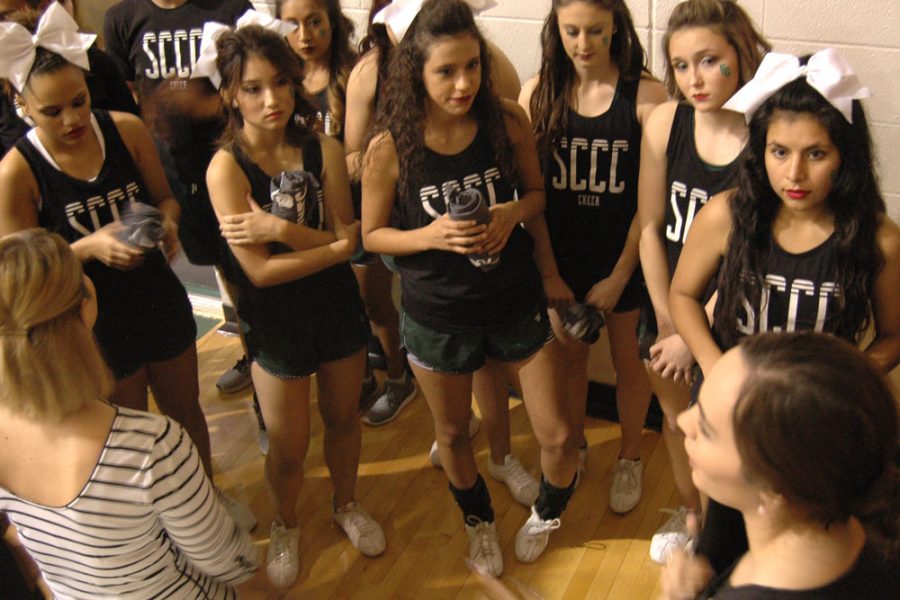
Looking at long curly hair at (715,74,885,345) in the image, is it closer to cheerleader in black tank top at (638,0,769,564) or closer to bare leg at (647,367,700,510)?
cheerleader in black tank top at (638,0,769,564)

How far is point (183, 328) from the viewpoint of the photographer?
2381 millimetres

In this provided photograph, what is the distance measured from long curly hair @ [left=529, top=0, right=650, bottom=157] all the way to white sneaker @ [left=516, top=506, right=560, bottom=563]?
109cm

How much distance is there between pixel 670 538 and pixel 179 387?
1495 mm

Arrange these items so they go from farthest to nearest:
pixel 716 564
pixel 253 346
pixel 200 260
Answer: pixel 200 260, pixel 253 346, pixel 716 564

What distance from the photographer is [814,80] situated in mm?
1648

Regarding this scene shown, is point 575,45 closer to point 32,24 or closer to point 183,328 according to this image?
point 183,328

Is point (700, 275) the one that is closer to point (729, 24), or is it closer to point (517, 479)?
point (729, 24)

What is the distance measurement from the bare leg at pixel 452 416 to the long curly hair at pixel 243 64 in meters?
0.69

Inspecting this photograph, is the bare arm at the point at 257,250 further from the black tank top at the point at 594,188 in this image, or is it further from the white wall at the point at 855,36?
the white wall at the point at 855,36

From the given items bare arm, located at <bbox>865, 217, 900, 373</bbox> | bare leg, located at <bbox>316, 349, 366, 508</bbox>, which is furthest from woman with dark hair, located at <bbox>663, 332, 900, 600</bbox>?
bare leg, located at <bbox>316, 349, 366, 508</bbox>

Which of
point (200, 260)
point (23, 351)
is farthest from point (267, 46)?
point (200, 260)

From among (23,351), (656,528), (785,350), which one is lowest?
(656,528)

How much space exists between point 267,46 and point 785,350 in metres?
1.51

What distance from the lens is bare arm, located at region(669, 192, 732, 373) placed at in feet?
6.15
